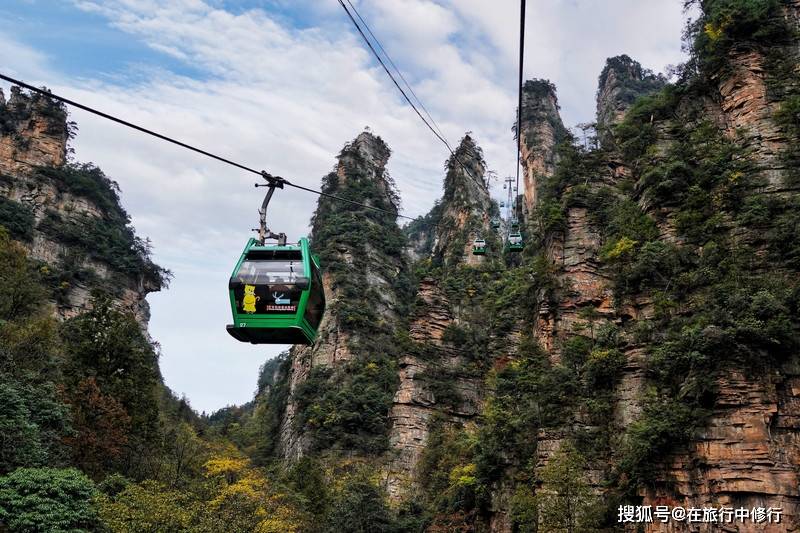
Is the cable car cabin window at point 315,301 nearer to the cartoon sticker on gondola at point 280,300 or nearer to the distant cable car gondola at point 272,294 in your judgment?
the distant cable car gondola at point 272,294

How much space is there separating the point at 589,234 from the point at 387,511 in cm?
1600

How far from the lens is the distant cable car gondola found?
9047 millimetres

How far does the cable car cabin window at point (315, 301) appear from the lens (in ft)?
30.8

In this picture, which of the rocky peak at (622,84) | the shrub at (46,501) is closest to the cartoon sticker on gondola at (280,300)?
the shrub at (46,501)

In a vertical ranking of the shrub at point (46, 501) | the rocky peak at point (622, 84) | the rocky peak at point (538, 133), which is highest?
the rocky peak at point (622, 84)

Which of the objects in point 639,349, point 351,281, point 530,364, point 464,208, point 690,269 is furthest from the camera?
point 464,208

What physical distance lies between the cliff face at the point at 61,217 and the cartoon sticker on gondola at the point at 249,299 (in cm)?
3693

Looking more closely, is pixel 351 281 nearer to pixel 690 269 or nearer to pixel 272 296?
pixel 690 269

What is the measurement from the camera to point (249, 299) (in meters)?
9.12

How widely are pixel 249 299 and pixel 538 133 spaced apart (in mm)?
64902
